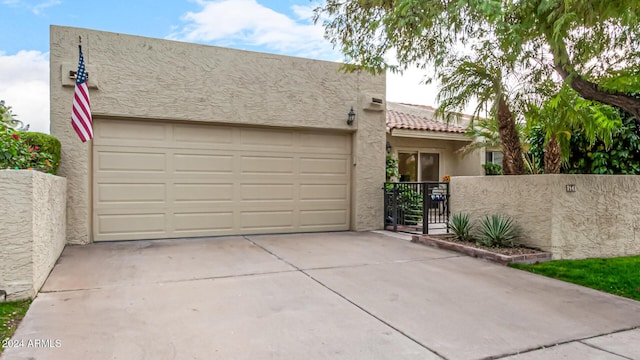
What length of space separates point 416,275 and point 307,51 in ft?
18.7

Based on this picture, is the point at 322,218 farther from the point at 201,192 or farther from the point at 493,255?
the point at 493,255

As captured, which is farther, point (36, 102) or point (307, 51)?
point (307, 51)

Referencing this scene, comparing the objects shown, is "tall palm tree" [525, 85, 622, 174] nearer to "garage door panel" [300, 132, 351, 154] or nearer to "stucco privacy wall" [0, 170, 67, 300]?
"garage door panel" [300, 132, 351, 154]

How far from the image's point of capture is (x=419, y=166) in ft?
43.9

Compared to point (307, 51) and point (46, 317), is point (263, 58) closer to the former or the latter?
point (307, 51)

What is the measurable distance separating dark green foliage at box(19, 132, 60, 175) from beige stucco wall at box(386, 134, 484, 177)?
9580mm

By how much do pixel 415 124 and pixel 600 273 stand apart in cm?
788

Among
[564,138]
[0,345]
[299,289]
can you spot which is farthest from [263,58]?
[0,345]

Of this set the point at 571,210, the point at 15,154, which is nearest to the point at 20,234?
the point at 15,154

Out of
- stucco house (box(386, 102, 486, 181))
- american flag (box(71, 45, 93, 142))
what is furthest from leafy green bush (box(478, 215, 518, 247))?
american flag (box(71, 45, 93, 142))

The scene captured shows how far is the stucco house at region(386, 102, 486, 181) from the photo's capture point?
12489 mm

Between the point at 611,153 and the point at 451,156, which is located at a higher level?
the point at 451,156

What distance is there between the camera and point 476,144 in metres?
12.4

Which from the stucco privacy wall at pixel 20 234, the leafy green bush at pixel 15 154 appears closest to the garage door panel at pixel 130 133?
the leafy green bush at pixel 15 154
